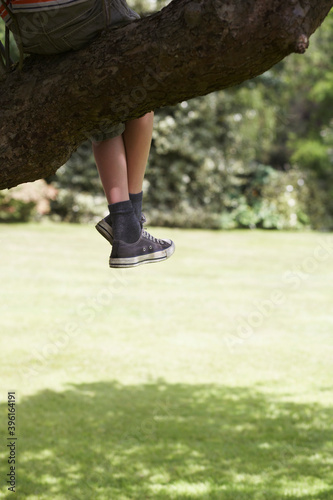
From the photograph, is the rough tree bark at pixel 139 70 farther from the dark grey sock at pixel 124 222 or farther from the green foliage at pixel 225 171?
the green foliage at pixel 225 171

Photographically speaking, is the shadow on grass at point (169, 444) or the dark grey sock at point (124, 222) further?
the shadow on grass at point (169, 444)

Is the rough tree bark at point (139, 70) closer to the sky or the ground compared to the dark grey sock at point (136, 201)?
closer to the sky

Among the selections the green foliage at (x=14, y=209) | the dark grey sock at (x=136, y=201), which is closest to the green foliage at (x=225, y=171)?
the green foliage at (x=14, y=209)

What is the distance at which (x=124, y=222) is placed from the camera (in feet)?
8.55

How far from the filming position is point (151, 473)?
505 centimetres

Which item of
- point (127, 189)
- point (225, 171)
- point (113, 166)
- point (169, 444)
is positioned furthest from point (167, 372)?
point (225, 171)

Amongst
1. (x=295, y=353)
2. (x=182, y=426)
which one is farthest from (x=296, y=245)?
(x=182, y=426)

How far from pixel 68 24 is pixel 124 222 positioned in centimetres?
84

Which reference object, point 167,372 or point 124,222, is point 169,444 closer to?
point 167,372

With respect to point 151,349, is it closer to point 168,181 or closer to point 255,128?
point 168,181

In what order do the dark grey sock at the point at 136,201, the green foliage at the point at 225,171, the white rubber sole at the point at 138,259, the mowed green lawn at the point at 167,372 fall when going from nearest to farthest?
the white rubber sole at the point at 138,259, the dark grey sock at the point at 136,201, the mowed green lawn at the point at 167,372, the green foliage at the point at 225,171

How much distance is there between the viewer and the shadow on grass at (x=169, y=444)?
15.8 ft

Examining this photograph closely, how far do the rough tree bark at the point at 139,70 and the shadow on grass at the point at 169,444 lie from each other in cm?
332

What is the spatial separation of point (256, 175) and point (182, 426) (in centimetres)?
1292
